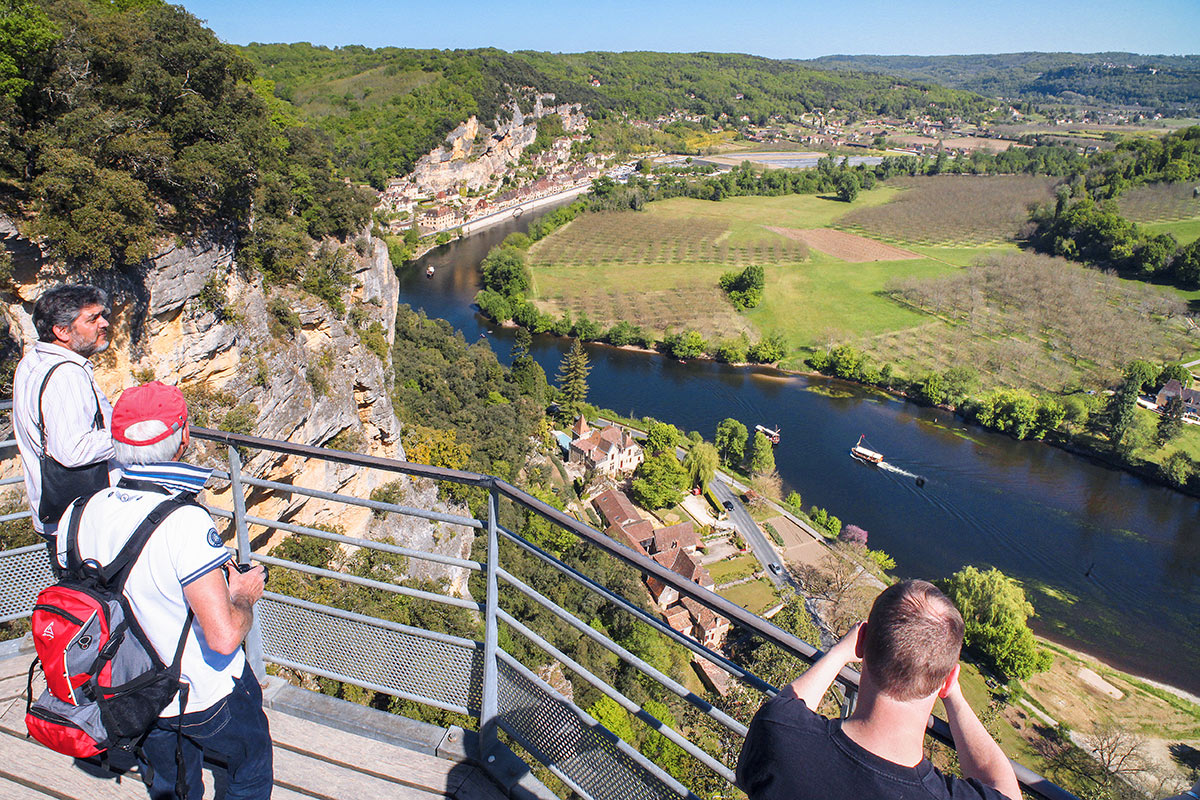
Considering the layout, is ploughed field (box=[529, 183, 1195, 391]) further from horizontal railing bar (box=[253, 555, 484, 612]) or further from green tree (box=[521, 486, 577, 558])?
horizontal railing bar (box=[253, 555, 484, 612])

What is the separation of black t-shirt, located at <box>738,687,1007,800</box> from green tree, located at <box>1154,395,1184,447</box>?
124 ft

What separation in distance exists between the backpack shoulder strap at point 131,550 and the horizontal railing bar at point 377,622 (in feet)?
2.49

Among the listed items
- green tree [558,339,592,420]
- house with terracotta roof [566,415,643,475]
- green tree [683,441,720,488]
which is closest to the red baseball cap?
green tree [683,441,720,488]

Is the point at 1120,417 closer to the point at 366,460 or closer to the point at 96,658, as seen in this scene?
the point at 366,460

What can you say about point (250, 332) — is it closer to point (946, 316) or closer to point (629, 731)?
point (629, 731)

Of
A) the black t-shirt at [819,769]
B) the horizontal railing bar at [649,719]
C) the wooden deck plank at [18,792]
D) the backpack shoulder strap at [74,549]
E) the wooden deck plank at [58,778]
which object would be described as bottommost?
the wooden deck plank at [58,778]

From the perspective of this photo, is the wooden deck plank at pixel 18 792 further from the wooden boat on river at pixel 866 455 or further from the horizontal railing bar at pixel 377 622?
the wooden boat on river at pixel 866 455

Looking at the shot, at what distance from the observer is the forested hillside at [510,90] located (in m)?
75.2

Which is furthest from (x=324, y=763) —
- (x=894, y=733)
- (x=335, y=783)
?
(x=894, y=733)

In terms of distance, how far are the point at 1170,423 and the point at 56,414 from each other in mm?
39900

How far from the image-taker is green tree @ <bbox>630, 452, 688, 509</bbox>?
25.2 m

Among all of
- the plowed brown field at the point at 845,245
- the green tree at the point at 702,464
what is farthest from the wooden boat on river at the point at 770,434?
the plowed brown field at the point at 845,245

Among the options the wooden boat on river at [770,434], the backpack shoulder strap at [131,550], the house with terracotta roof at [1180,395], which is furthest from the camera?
the house with terracotta roof at [1180,395]

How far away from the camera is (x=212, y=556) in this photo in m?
1.70
